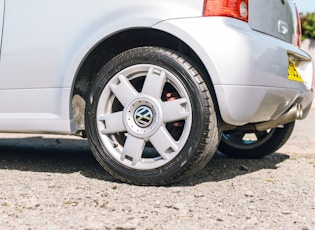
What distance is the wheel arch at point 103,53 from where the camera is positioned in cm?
327

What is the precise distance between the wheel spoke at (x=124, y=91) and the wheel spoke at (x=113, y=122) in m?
0.09

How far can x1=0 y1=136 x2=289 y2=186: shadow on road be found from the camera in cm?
356

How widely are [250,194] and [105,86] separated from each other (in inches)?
42.3

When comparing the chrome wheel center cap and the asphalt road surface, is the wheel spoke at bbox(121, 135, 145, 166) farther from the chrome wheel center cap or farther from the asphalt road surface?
the asphalt road surface

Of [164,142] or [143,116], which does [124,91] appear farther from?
[164,142]

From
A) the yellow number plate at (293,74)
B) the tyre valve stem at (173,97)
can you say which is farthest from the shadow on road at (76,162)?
the yellow number plate at (293,74)

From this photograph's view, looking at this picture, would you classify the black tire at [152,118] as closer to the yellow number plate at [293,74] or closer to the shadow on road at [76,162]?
the shadow on road at [76,162]

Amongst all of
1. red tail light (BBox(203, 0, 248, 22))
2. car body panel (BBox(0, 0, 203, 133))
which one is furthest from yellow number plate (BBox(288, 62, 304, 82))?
car body panel (BBox(0, 0, 203, 133))

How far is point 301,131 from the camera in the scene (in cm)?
722

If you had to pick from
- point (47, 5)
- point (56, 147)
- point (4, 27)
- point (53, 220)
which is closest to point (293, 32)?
point (47, 5)

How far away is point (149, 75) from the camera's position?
3078 mm

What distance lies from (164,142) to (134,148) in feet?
0.63

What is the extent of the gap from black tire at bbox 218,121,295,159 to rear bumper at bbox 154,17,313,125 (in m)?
1.27

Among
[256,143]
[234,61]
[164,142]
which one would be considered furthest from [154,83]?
[256,143]
